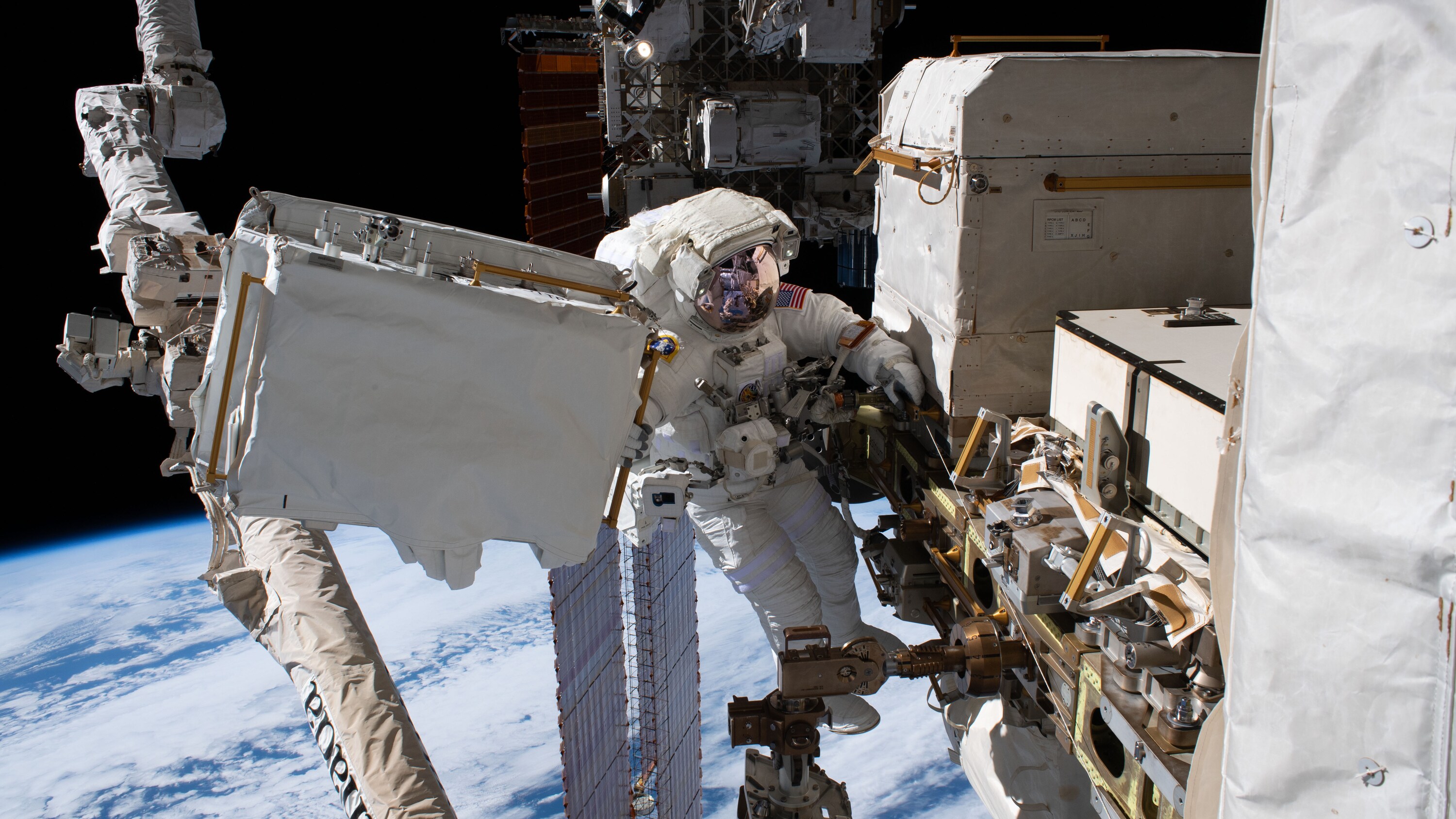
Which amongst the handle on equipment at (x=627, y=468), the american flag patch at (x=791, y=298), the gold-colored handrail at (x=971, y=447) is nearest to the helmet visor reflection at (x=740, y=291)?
the american flag patch at (x=791, y=298)

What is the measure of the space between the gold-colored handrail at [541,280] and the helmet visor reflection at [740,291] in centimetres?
91

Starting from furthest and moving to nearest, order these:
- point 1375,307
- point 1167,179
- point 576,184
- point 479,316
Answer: point 576,184, point 1167,179, point 479,316, point 1375,307

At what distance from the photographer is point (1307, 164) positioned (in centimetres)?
127

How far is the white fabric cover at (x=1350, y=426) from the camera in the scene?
114cm

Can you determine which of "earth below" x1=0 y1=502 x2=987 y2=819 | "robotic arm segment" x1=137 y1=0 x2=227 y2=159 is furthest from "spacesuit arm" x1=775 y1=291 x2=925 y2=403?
"earth below" x1=0 y1=502 x2=987 y2=819

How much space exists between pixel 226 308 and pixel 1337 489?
252cm

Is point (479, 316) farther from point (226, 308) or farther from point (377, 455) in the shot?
point (226, 308)

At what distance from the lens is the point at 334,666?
10.8 ft

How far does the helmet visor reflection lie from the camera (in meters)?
4.04

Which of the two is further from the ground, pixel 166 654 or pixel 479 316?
pixel 479 316

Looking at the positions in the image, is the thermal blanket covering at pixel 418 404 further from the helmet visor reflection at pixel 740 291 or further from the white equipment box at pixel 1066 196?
the white equipment box at pixel 1066 196

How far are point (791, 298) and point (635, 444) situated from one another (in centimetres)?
175

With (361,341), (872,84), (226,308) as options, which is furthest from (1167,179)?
(872,84)

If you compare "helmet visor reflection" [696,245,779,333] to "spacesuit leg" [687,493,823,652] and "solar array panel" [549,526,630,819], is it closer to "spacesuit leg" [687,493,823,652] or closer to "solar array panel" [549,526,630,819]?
"spacesuit leg" [687,493,823,652]
